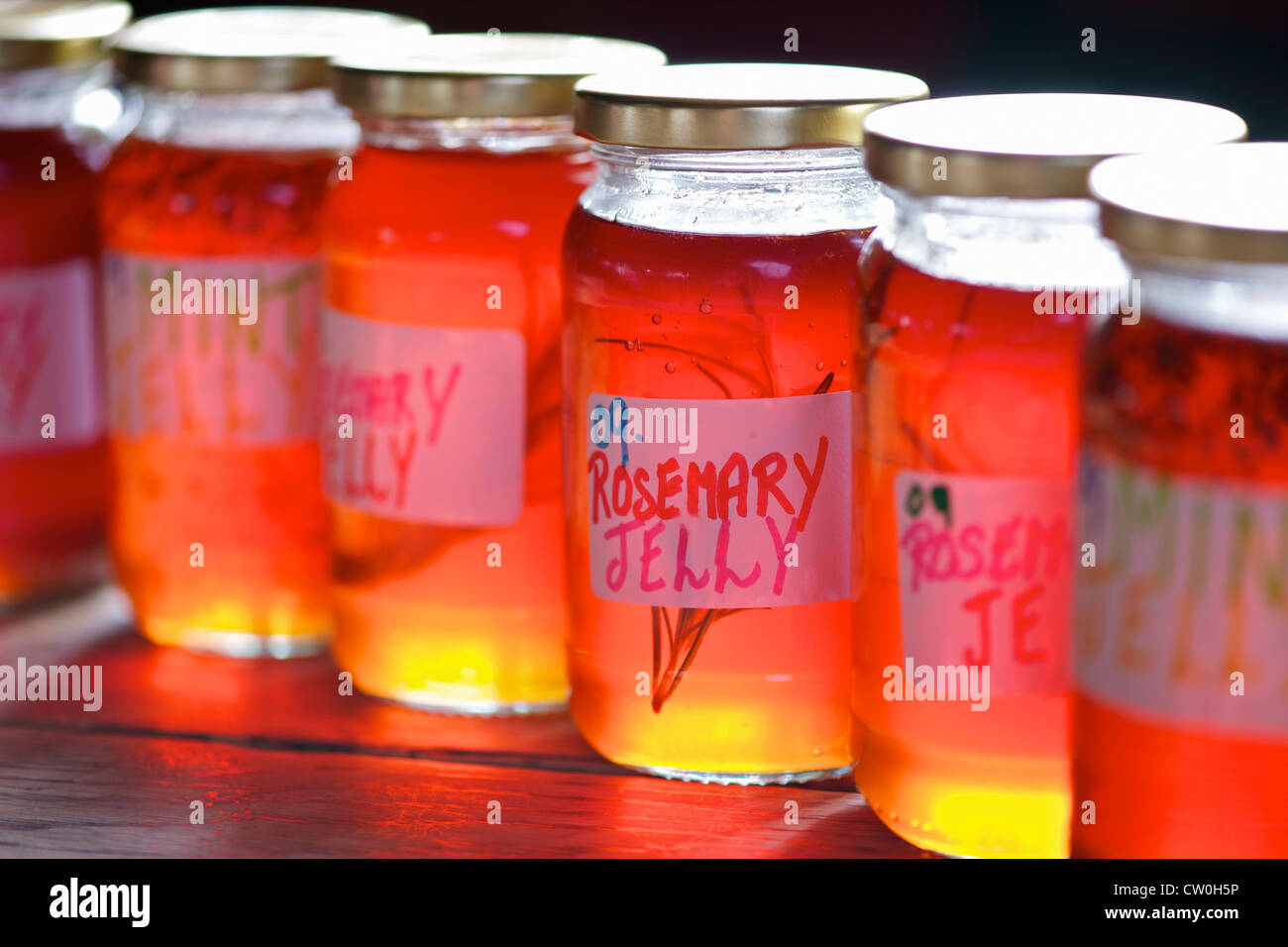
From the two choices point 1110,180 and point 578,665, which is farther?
point 578,665

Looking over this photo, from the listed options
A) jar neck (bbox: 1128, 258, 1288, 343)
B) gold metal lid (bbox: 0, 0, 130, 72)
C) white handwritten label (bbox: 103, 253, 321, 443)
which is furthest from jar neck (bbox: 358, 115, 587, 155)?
jar neck (bbox: 1128, 258, 1288, 343)

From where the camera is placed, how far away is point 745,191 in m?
0.72

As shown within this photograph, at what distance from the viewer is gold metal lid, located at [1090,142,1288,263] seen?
522 mm

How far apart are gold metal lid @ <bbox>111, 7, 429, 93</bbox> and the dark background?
134mm

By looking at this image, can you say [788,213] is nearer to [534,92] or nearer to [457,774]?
[534,92]

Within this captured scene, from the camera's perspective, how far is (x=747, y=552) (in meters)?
0.72

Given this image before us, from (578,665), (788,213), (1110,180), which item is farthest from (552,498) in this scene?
(1110,180)

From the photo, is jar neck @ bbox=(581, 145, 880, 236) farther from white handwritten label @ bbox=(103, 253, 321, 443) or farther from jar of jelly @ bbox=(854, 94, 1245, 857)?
white handwritten label @ bbox=(103, 253, 321, 443)

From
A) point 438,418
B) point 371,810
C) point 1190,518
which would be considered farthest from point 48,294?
point 1190,518

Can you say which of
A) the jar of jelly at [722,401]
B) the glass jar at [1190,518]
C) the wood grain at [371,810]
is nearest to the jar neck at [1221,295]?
the glass jar at [1190,518]

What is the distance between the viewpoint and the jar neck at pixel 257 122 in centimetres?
89

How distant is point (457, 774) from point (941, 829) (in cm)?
23

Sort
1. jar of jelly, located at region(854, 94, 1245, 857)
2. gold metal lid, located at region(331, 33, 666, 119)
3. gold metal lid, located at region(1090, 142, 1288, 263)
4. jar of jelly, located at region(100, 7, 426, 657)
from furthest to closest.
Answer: jar of jelly, located at region(100, 7, 426, 657)
gold metal lid, located at region(331, 33, 666, 119)
jar of jelly, located at region(854, 94, 1245, 857)
gold metal lid, located at region(1090, 142, 1288, 263)

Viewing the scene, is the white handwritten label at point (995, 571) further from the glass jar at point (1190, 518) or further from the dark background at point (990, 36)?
the dark background at point (990, 36)
